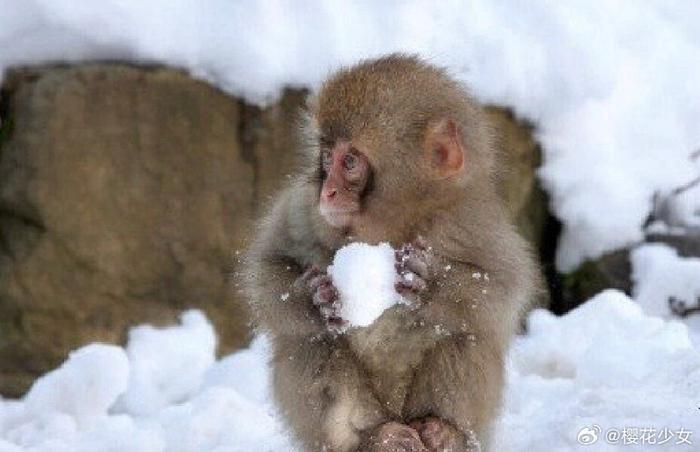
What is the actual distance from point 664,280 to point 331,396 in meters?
2.90

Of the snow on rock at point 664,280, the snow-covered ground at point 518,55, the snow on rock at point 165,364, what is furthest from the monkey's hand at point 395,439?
the snow-covered ground at point 518,55

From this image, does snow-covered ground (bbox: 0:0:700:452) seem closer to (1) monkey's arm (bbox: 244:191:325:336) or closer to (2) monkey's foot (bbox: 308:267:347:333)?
(1) monkey's arm (bbox: 244:191:325:336)

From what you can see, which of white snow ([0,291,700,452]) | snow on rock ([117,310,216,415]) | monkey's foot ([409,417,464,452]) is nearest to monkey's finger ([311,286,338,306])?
monkey's foot ([409,417,464,452])

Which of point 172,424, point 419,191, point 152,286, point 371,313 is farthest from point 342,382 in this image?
point 152,286

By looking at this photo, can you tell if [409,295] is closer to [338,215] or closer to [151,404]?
[338,215]

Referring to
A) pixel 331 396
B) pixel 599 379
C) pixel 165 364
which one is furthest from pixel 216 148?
pixel 331 396

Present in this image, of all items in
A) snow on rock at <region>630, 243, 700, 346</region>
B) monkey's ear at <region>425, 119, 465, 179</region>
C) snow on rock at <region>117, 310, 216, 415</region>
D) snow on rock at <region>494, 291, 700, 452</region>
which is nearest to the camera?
monkey's ear at <region>425, 119, 465, 179</region>

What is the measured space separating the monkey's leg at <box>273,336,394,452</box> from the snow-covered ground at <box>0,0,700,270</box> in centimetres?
266

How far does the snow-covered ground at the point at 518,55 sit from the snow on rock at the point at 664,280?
19cm

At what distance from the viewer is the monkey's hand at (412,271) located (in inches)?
121

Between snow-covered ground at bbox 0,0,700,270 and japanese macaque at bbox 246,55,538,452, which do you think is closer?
japanese macaque at bbox 246,55,538,452

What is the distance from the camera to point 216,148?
5.94 m

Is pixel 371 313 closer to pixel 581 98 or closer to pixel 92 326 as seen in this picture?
pixel 92 326

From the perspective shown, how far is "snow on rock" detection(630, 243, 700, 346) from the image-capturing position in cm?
559
